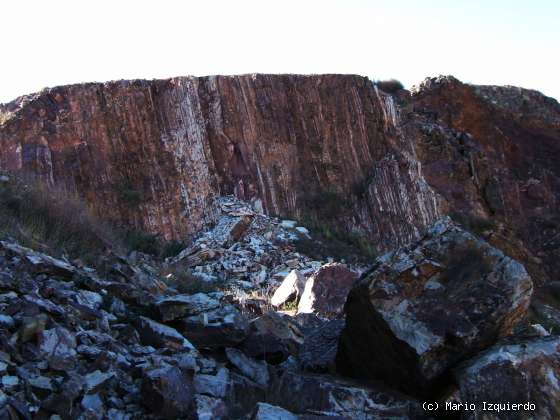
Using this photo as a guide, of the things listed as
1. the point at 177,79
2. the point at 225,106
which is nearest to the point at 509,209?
the point at 225,106

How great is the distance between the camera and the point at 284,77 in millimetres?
18344

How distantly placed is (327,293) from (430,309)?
3.53m

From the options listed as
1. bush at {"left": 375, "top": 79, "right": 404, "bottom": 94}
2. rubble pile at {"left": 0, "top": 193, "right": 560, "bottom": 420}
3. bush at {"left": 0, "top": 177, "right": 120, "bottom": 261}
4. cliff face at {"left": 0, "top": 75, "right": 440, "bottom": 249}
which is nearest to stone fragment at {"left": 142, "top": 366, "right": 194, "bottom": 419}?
rubble pile at {"left": 0, "top": 193, "right": 560, "bottom": 420}

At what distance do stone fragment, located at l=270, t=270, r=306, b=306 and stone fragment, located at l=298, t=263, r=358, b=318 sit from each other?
1.06 ft

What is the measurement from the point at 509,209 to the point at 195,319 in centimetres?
1778

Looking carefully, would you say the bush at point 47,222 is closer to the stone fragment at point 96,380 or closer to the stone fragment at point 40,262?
the stone fragment at point 40,262

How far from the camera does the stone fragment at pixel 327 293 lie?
304 inches

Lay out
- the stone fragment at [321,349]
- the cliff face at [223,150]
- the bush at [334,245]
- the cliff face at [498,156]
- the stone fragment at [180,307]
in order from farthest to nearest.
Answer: the cliff face at [498,156] < the cliff face at [223,150] < the bush at [334,245] < the stone fragment at [180,307] < the stone fragment at [321,349]

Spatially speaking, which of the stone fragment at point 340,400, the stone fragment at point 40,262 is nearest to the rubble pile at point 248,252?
the stone fragment at point 40,262

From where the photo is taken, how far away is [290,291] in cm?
895

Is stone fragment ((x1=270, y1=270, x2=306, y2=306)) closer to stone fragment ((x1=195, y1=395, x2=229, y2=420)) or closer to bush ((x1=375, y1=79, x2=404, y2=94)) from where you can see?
stone fragment ((x1=195, y1=395, x2=229, y2=420))

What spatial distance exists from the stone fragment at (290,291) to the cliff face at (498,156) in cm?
1075

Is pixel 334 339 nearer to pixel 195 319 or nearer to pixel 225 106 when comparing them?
pixel 195 319

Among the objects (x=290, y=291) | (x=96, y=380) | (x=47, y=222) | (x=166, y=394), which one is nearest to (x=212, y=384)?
(x=166, y=394)
